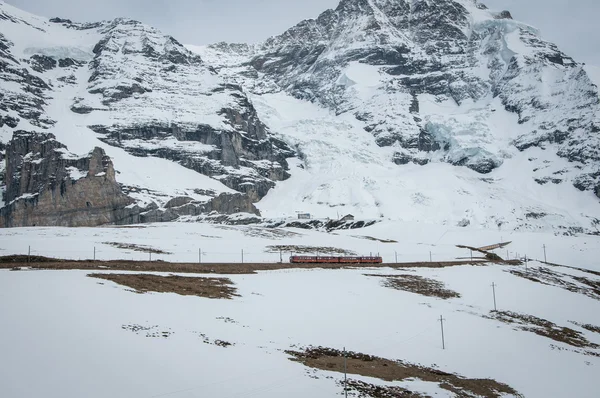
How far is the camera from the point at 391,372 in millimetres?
22531

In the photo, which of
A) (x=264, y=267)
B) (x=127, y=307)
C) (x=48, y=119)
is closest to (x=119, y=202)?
(x=48, y=119)

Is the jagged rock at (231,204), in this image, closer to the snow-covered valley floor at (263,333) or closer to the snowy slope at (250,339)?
the snow-covered valley floor at (263,333)

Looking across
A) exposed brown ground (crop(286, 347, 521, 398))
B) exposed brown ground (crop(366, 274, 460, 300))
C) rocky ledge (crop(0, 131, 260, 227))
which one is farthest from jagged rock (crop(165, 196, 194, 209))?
exposed brown ground (crop(286, 347, 521, 398))

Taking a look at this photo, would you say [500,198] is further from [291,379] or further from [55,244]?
[291,379]

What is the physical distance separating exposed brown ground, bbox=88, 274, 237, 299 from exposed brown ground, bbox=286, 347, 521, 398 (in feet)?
38.4

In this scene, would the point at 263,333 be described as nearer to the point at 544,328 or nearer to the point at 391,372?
the point at 391,372

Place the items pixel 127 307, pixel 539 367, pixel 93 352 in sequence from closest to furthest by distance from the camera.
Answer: pixel 93 352, pixel 127 307, pixel 539 367

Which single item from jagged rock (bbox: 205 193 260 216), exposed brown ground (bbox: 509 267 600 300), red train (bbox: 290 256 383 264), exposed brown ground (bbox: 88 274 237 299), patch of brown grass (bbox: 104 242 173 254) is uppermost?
jagged rock (bbox: 205 193 260 216)

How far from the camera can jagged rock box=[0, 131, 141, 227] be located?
146375mm

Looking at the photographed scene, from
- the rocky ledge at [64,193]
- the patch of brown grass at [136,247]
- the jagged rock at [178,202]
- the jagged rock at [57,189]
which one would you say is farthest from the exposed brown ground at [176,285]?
the jagged rock at [178,202]

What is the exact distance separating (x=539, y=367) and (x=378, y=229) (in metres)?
97.8

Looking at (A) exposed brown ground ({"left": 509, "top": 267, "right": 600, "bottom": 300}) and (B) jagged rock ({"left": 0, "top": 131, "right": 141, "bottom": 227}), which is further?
(B) jagged rock ({"left": 0, "top": 131, "right": 141, "bottom": 227})

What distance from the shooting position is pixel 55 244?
62250 mm

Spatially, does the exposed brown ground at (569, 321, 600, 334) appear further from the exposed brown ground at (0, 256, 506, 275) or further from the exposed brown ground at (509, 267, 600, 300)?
the exposed brown ground at (0, 256, 506, 275)
